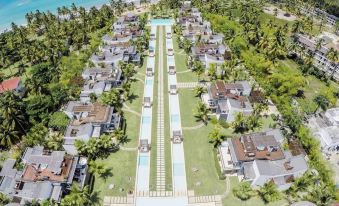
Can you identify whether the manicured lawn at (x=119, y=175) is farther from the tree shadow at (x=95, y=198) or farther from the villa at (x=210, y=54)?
the villa at (x=210, y=54)

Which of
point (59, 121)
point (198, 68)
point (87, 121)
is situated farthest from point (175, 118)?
point (59, 121)

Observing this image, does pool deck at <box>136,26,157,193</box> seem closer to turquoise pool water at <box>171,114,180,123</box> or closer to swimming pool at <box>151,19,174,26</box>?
turquoise pool water at <box>171,114,180,123</box>

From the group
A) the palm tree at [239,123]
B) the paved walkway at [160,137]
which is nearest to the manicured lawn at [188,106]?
the paved walkway at [160,137]

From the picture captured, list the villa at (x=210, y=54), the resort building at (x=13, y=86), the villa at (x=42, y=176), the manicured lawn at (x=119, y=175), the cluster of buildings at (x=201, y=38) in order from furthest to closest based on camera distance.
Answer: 1. the cluster of buildings at (x=201, y=38)
2. the villa at (x=210, y=54)
3. the resort building at (x=13, y=86)
4. the manicured lawn at (x=119, y=175)
5. the villa at (x=42, y=176)

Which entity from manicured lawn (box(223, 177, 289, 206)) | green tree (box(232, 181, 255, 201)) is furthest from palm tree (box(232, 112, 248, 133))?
manicured lawn (box(223, 177, 289, 206))

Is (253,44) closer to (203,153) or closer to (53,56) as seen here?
(203,153)

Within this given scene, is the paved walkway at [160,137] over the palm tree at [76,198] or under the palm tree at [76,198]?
over
